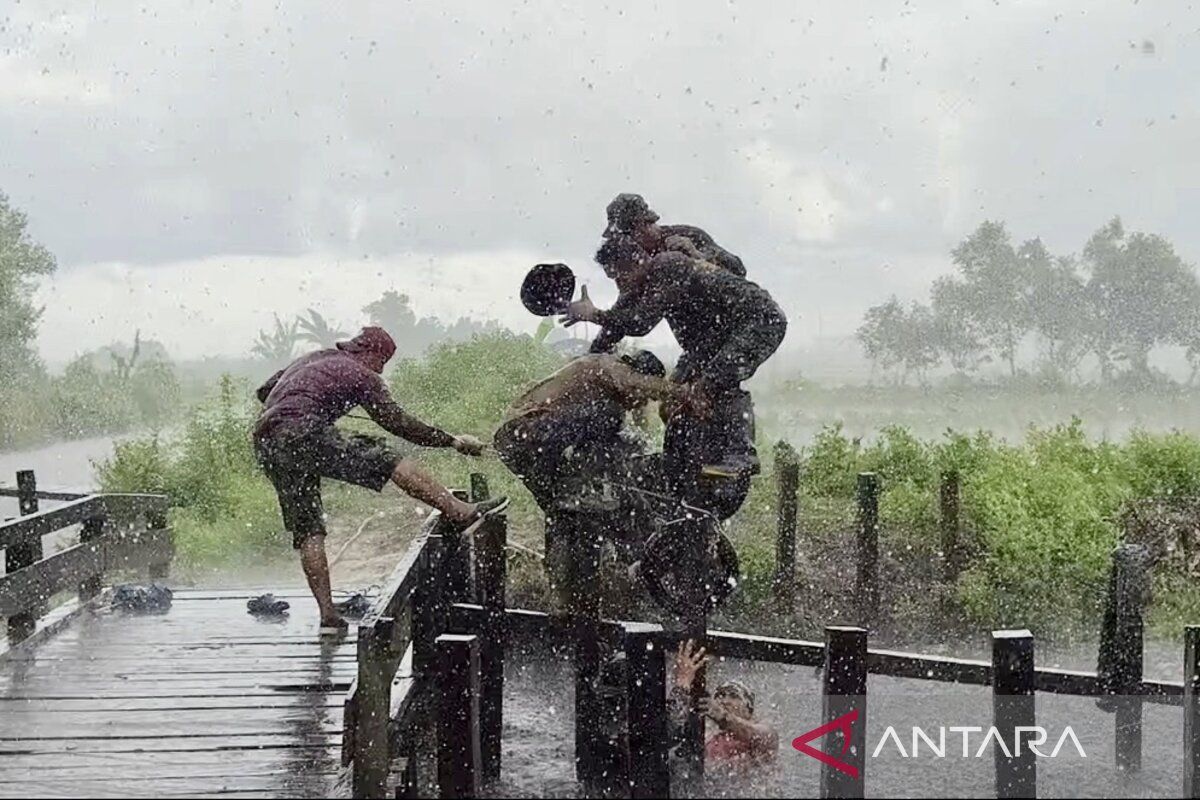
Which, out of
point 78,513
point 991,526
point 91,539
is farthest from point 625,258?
point 991,526

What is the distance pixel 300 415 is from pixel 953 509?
549 cm

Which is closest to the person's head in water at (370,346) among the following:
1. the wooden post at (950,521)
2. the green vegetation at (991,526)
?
the green vegetation at (991,526)

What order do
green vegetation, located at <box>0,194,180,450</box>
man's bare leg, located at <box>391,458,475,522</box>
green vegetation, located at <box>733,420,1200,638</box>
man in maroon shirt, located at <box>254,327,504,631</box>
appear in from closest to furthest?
man's bare leg, located at <box>391,458,475,522</box> → man in maroon shirt, located at <box>254,327,504,631</box> → green vegetation, located at <box>733,420,1200,638</box> → green vegetation, located at <box>0,194,180,450</box>

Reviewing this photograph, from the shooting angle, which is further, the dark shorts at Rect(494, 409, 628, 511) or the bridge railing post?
the bridge railing post

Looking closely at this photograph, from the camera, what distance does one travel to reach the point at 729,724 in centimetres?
485

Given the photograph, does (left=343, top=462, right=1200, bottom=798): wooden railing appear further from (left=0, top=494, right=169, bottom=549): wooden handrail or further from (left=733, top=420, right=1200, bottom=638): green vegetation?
(left=733, top=420, right=1200, bottom=638): green vegetation

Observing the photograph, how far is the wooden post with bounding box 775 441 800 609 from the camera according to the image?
8.97 meters

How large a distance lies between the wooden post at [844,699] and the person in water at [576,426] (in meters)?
1.50

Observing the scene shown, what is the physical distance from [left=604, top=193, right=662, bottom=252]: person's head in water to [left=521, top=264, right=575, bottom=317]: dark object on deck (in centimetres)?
27

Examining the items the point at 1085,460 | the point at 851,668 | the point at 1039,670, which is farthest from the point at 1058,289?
the point at 851,668

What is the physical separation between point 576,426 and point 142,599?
10.8ft

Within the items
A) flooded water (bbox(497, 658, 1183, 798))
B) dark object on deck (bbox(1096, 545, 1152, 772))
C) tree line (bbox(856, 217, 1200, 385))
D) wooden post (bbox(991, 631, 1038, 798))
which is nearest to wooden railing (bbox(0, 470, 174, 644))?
flooded water (bbox(497, 658, 1183, 798))

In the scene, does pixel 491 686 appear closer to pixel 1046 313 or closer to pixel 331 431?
pixel 331 431

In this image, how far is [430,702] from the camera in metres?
4.54
